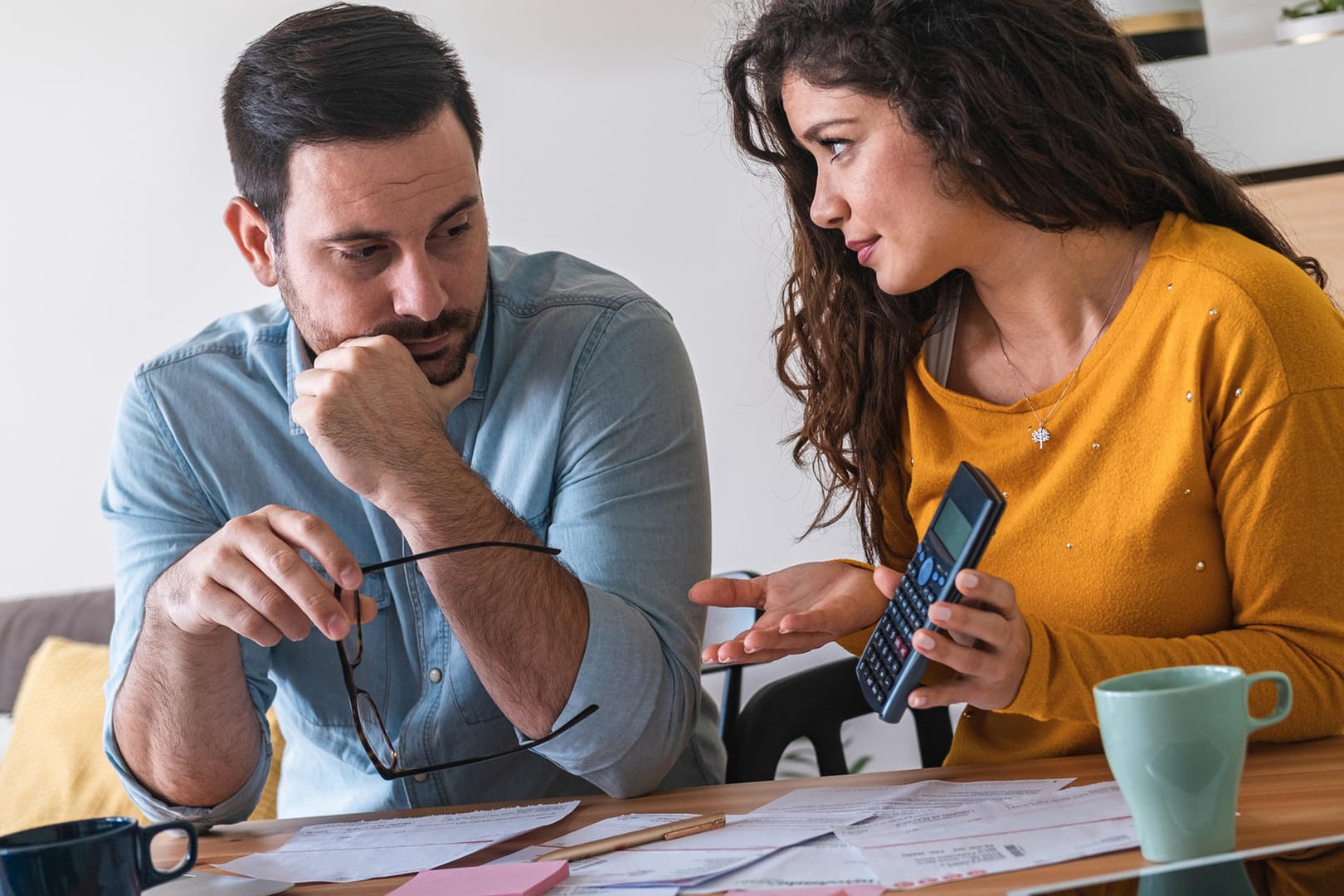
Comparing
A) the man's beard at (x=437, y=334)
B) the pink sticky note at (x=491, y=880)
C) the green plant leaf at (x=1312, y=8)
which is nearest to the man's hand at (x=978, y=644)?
the pink sticky note at (x=491, y=880)

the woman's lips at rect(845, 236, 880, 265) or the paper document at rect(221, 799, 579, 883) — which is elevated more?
the woman's lips at rect(845, 236, 880, 265)

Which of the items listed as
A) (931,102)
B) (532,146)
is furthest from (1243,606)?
(532,146)

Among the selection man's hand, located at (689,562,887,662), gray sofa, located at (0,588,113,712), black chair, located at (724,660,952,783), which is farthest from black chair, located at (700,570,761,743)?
gray sofa, located at (0,588,113,712)

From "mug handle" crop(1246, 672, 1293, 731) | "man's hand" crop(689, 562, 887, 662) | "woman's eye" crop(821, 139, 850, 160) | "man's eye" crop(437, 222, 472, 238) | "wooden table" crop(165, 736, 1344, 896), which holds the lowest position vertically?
"wooden table" crop(165, 736, 1344, 896)

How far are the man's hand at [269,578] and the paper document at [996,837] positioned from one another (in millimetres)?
405

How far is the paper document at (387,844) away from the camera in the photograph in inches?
35.6

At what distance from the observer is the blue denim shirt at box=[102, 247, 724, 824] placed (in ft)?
3.85

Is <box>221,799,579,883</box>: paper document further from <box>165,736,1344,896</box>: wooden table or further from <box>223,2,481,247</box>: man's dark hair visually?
<box>223,2,481,247</box>: man's dark hair

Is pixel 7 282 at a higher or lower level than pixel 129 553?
higher

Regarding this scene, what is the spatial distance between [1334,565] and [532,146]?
1641mm

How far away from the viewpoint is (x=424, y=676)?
125cm

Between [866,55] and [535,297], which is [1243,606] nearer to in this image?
[866,55]

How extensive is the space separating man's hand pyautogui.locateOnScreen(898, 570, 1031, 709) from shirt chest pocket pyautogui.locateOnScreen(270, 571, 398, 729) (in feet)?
1.92

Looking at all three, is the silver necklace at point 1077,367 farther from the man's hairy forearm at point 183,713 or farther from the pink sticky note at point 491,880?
the man's hairy forearm at point 183,713
